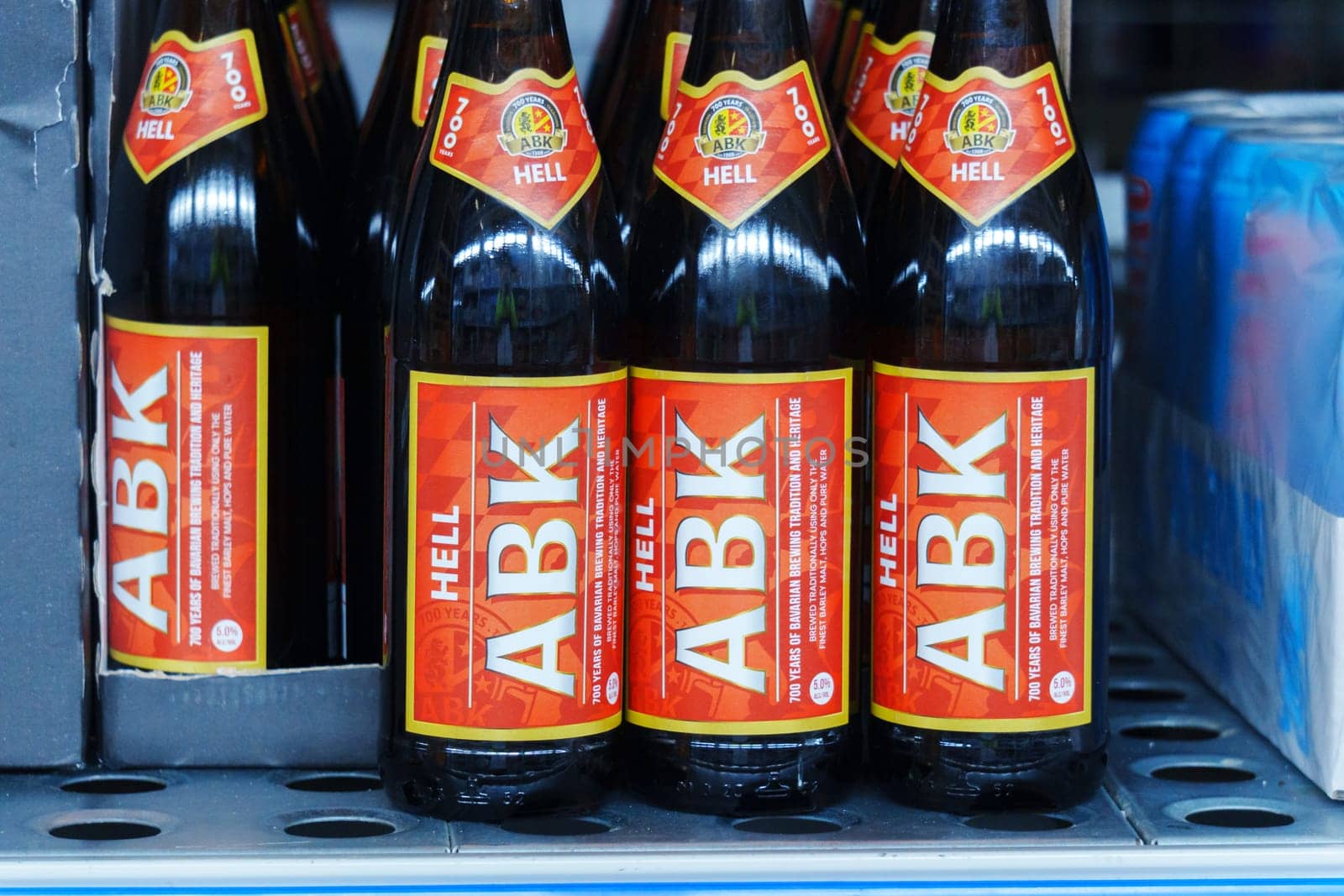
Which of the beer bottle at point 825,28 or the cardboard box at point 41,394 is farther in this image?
the beer bottle at point 825,28

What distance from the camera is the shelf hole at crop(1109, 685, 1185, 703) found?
1.26m

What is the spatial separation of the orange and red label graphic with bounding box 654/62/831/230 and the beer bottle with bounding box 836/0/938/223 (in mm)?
164

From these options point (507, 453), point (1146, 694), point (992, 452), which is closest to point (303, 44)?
point (507, 453)

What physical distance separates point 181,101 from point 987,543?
59 centimetres

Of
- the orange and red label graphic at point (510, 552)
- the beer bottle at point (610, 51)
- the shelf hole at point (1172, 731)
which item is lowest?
the shelf hole at point (1172, 731)

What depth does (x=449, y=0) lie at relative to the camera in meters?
1.24

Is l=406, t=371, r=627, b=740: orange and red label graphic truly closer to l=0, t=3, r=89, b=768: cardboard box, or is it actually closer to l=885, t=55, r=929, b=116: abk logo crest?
l=0, t=3, r=89, b=768: cardboard box

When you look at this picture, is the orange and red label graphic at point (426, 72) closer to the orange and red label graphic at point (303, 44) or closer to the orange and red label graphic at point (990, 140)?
the orange and red label graphic at point (303, 44)

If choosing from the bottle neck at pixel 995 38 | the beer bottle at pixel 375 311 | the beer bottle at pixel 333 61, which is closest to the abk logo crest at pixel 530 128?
the beer bottle at pixel 375 311

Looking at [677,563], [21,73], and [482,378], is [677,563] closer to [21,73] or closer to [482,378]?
[482,378]

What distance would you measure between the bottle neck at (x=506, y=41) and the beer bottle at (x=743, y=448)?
88mm

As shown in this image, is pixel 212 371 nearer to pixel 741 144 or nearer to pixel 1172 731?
pixel 741 144

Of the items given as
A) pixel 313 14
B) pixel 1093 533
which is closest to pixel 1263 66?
pixel 313 14

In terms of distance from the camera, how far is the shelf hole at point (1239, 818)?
1008 millimetres
